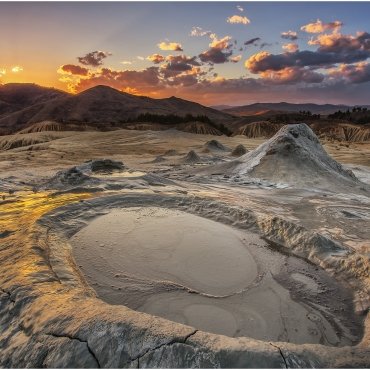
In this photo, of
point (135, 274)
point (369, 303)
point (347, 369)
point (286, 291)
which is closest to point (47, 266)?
point (135, 274)

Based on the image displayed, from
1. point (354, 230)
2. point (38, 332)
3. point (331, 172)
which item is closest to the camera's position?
point (38, 332)

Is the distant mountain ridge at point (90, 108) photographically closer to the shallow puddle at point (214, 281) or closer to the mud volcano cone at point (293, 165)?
the mud volcano cone at point (293, 165)

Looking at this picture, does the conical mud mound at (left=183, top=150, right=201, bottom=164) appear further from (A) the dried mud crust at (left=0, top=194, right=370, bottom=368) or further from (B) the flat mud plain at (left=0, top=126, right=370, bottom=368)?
(A) the dried mud crust at (left=0, top=194, right=370, bottom=368)

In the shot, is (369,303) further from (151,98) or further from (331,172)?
(151,98)

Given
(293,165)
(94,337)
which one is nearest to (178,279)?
(94,337)

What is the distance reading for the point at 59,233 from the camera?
4074 millimetres

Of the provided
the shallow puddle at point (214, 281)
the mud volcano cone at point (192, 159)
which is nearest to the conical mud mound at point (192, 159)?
the mud volcano cone at point (192, 159)

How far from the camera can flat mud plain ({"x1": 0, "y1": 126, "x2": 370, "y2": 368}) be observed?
1.98 meters

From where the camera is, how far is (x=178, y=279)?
3318 millimetres

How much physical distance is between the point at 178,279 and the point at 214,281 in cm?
34

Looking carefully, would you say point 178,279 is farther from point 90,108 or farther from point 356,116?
point 90,108

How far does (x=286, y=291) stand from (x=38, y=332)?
84.5 inches

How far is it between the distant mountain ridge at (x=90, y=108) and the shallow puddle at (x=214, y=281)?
55741 millimetres

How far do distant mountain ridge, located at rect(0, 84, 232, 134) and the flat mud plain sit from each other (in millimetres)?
54508
